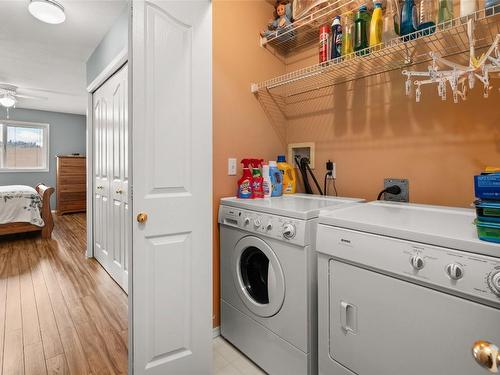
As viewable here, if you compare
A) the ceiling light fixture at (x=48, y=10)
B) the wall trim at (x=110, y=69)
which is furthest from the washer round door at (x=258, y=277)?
the ceiling light fixture at (x=48, y=10)

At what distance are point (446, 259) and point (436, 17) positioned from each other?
109 centimetres

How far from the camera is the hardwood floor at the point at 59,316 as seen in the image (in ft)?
5.17

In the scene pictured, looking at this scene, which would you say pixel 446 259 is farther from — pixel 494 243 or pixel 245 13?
pixel 245 13

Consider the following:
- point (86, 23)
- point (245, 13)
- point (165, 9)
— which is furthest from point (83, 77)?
point (165, 9)

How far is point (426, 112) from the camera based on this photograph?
1.45 metres

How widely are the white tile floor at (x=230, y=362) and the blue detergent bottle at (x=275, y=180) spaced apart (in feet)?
3.20

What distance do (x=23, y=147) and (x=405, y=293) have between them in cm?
789

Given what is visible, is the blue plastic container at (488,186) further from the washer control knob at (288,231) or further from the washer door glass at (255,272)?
the washer door glass at (255,272)

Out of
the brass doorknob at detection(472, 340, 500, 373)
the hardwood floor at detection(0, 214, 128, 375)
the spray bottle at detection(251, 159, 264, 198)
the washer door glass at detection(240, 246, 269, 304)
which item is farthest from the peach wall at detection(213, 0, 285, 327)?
the brass doorknob at detection(472, 340, 500, 373)

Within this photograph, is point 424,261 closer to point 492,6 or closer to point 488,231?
point 488,231

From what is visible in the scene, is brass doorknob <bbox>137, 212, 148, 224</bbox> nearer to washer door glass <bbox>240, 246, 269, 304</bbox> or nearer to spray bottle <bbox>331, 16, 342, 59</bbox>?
washer door glass <bbox>240, 246, 269, 304</bbox>

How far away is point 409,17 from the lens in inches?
49.7

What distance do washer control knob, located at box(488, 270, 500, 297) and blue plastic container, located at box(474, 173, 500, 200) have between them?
0.65 feet

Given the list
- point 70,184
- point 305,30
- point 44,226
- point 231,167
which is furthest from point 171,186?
point 70,184
